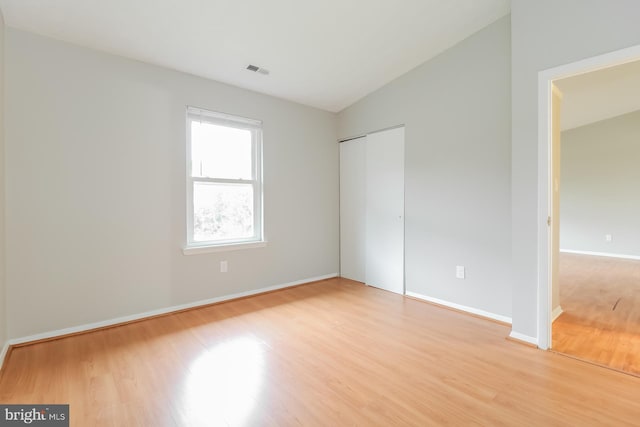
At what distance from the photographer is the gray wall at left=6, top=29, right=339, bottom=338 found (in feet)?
7.69

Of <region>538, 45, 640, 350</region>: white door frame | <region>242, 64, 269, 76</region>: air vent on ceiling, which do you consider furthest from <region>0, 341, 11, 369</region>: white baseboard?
<region>538, 45, 640, 350</region>: white door frame

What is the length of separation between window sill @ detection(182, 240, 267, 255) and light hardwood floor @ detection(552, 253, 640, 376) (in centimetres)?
298

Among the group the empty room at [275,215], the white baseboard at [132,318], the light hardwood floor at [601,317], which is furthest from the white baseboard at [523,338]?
the white baseboard at [132,318]

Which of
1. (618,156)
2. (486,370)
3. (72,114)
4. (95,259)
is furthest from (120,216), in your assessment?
(618,156)

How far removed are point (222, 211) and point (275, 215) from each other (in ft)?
2.24

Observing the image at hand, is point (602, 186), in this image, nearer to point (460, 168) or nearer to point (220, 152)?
point (460, 168)

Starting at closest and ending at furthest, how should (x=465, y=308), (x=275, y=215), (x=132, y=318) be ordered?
(x=132, y=318) < (x=465, y=308) < (x=275, y=215)

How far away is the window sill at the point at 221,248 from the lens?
3.14m

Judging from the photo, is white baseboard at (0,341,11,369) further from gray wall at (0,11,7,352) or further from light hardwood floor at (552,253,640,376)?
light hardwood floor at (552,253,640,376)

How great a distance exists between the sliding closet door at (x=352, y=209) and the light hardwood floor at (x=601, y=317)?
7.52 ft

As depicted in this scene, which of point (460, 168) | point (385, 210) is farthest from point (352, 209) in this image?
point (460, 168)

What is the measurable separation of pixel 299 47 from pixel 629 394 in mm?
3498

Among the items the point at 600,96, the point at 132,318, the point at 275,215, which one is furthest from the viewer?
the point at 600,96

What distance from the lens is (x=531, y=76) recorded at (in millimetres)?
2305
